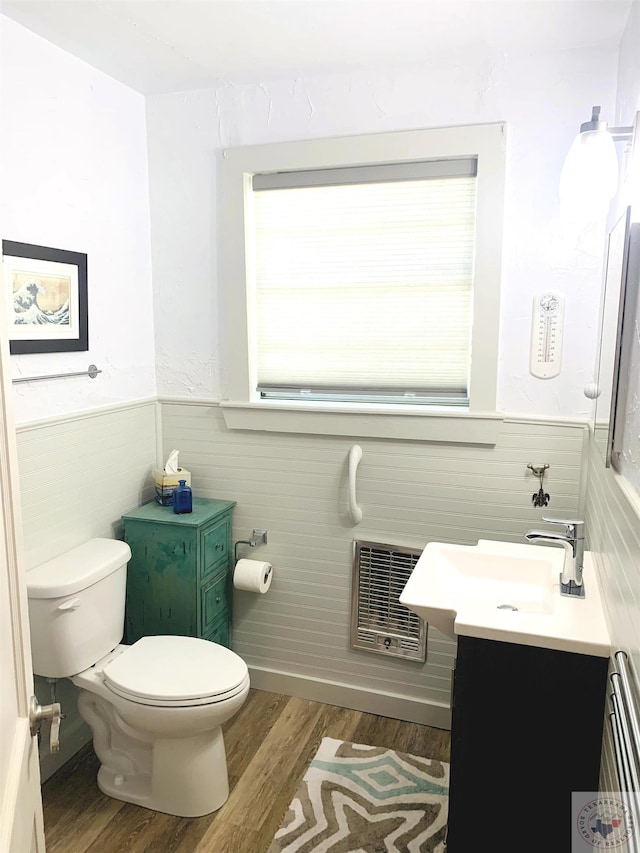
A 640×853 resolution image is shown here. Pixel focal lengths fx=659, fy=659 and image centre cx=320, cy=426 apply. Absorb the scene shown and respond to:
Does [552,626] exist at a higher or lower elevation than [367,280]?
lower

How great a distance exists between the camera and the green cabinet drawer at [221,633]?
2582 millimetres

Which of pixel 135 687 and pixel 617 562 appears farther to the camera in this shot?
pixel 135 687

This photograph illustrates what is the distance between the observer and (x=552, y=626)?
1.52m

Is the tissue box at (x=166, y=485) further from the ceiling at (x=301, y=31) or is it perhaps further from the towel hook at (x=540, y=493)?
the ceiling at (x=301, y=31)

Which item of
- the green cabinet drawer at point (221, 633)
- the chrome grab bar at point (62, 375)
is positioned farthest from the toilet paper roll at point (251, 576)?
the chrome grab bar at point (62, 375)

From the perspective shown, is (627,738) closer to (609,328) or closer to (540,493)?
(609,328)

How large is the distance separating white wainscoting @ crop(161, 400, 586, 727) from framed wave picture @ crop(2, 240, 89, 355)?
0.62 m

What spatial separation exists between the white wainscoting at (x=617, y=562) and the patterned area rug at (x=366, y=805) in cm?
83

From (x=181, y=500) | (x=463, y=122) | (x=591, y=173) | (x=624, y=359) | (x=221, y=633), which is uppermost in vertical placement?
(x=463, y=122)

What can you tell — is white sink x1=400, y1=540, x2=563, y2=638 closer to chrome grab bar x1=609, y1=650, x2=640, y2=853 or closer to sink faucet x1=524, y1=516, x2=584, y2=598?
sink faucet x1=524, y1=516, x2=584, y2=598

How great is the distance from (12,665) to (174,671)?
3.94ft

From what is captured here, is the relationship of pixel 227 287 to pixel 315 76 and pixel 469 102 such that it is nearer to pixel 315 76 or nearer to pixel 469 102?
pixel 315 76

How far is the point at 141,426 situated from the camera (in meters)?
2.67

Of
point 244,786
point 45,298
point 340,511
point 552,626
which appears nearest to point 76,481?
point 45,298
